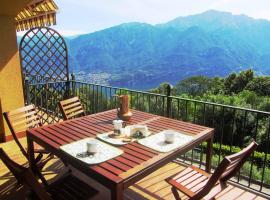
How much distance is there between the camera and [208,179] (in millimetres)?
2139

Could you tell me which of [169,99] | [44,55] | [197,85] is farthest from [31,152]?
[197,85]

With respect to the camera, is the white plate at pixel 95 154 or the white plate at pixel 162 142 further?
the white plate at pixel 162 142

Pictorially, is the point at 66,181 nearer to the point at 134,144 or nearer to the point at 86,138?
the point at 86,138

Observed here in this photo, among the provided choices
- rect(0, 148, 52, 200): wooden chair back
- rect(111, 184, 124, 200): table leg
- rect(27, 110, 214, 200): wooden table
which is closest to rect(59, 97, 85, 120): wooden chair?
rect(27, 110, 214, 200): wooden table

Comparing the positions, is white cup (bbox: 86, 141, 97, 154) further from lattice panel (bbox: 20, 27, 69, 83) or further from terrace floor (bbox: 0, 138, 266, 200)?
lattice panel (bbox: 20, 27, 69, 83)

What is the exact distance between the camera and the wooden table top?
1708 millimetres

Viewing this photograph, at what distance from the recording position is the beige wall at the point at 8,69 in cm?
418

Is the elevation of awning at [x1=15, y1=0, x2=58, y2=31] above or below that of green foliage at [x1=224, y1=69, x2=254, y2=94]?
above

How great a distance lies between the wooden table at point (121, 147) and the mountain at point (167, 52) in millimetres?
52842

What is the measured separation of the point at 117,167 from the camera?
1.74m

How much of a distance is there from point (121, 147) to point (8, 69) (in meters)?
3.22

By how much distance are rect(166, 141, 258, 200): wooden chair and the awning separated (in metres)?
4.15

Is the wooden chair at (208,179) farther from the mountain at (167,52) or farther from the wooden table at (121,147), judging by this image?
the mountain at (167,52)

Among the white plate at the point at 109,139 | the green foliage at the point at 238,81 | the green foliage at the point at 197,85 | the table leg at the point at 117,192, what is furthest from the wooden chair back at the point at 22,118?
the green foliage at the point at 197,85
